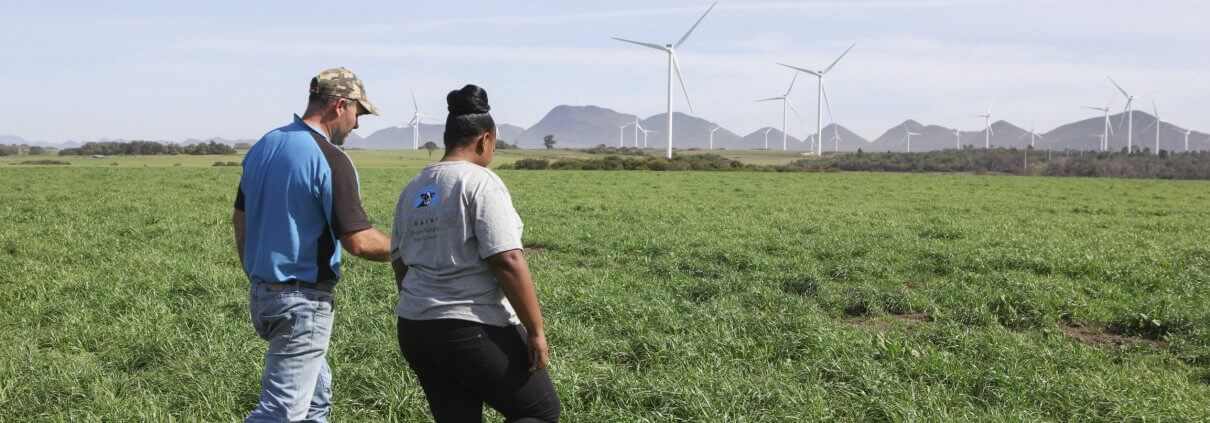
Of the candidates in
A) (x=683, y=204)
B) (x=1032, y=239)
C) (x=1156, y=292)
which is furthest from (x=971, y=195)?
(x=1156, y=292)

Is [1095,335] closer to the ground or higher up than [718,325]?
closer to the ground

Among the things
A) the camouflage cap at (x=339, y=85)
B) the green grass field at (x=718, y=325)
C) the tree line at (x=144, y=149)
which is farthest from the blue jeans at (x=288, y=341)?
the tree line at (x=144, y=149)

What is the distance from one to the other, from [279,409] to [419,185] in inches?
56.9

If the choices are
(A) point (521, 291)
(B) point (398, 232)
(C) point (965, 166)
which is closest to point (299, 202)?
(B) point (398, 232)

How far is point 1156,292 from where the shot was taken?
35.7 feet

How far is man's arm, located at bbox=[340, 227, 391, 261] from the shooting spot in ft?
12.8

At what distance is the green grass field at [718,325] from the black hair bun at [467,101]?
312 centimetres

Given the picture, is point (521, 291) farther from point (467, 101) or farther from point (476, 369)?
point (467, 101)

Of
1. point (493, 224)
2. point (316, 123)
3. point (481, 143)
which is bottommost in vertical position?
point (493, 224)

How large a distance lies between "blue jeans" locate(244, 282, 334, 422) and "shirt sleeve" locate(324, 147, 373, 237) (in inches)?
15.5

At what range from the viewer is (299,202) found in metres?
3.91

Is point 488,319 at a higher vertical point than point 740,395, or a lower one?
higher

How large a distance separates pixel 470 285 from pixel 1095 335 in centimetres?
847

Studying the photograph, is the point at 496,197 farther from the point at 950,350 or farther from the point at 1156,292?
the point at 1156,292
